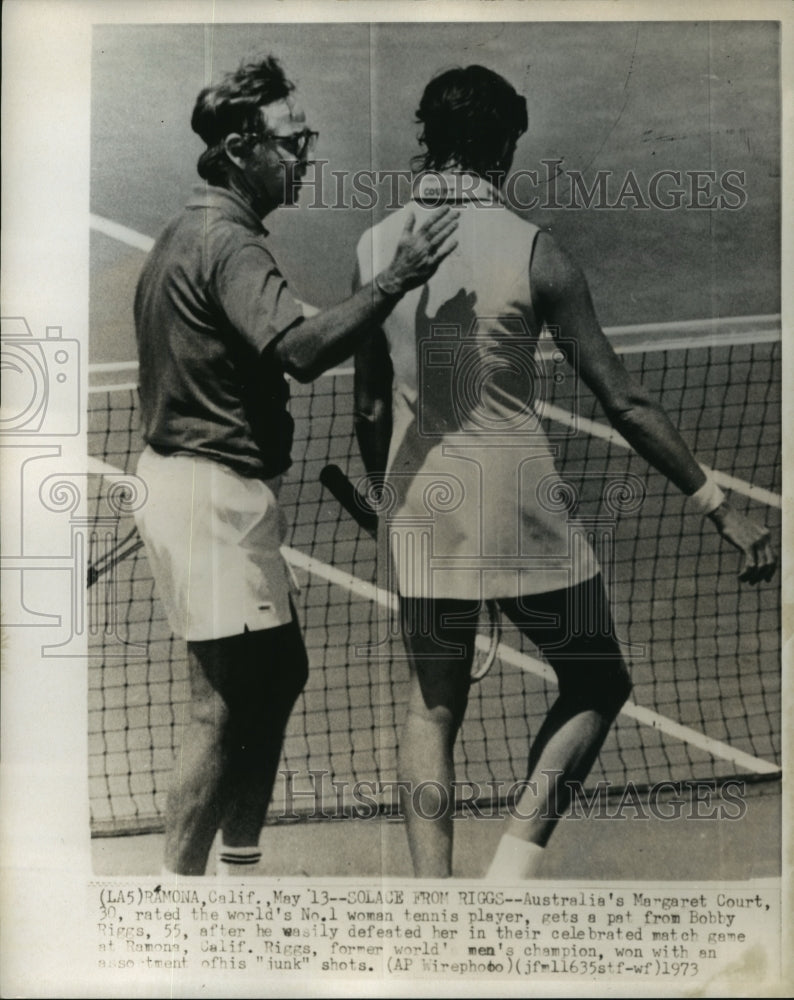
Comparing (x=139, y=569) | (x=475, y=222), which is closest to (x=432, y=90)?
(x=475, y=222)

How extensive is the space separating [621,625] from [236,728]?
1.31m

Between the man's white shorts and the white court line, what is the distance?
0.12 m

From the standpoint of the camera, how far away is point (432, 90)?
3.52m

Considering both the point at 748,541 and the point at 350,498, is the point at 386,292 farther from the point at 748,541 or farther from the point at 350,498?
the point at 748,541

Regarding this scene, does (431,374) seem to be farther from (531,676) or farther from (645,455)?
(531,676)

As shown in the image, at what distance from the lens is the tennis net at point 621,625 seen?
3492mm

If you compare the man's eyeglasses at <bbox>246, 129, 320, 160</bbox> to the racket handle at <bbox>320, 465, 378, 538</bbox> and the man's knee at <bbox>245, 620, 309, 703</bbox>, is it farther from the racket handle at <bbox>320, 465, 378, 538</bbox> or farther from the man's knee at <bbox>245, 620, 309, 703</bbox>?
the man's knee at <bbox>245, 620, 309, 703</bbox>

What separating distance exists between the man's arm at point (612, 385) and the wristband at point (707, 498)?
0.01m

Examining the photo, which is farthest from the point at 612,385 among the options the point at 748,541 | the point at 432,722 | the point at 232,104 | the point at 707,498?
the point at 232,104

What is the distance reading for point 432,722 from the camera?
3488mm

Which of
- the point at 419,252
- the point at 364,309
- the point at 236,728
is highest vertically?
the point at 419,252

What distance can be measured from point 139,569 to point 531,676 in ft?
4.40

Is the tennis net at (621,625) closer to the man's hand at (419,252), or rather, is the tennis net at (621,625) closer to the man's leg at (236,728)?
the man's leg at (236,728)

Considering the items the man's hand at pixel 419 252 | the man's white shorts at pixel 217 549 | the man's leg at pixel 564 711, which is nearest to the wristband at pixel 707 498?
the man's leg at pixel 564 711
